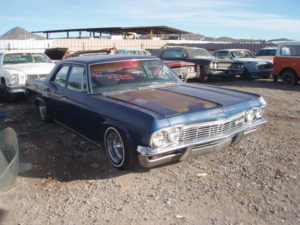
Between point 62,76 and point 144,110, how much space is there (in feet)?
7.79

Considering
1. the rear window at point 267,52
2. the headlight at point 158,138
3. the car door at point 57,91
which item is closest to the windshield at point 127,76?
the car door at point 57,91

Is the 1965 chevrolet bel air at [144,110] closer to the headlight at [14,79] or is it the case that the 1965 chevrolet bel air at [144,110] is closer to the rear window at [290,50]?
the headlight at [14,79]

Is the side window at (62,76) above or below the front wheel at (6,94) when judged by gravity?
above

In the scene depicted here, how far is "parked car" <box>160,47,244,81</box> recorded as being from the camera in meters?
12.1

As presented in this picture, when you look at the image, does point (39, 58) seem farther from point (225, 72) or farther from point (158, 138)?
Result: point (158, 138)

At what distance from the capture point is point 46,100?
5.85 metres

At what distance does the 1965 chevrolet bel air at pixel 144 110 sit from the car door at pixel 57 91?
17mm

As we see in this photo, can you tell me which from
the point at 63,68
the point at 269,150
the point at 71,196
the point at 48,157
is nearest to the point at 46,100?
the point at 63,68

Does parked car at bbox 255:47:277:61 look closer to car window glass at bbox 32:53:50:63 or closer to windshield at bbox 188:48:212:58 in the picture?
windshield at bbox 188:48:212:58

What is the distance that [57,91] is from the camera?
527 cm

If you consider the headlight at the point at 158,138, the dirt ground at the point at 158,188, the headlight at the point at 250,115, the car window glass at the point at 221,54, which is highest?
the car window glass at the point at 221,54

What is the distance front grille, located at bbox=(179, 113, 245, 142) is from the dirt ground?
54cm

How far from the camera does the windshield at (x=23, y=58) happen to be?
31.0ft

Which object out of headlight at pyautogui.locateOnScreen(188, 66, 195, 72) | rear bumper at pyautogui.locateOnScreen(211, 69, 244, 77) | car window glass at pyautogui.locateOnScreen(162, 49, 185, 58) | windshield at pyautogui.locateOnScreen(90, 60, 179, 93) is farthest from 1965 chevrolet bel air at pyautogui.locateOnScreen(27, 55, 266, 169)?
car window glass at pyautogui.locateOnScreen(162, 49, 185, 58)
